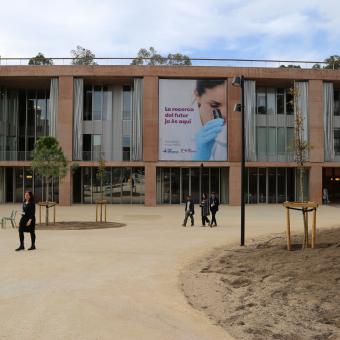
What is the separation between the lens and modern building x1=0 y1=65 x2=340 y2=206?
3909 cm

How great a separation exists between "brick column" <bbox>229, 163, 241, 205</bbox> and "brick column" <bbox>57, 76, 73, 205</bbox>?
12538 mm

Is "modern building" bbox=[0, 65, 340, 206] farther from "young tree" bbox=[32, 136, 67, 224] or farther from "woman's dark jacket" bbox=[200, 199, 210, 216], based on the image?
"woman's dark jacket" bbox=[200, 199, 210, 216]

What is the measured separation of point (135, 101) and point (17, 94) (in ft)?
36.8

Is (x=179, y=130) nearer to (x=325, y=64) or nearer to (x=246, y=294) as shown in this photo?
(x=325, y=64)

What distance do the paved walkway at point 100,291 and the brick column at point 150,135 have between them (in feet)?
76.5

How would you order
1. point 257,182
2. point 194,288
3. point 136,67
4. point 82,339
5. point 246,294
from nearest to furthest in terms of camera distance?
point 82,339, point 246,294, point 194,288, point 136,67, point 257,182

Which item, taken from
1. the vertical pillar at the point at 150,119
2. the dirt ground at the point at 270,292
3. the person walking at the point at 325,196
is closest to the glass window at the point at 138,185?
the vertical pillar at the point at 150,119

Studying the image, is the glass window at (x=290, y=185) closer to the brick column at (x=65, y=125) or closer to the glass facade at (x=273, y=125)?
the glass facade at (x=273, y=125)

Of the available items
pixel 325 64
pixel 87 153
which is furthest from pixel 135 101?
pixel 325 64

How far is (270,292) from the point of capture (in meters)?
7.95

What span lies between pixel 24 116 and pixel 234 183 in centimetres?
1898

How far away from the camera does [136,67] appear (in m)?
39.2

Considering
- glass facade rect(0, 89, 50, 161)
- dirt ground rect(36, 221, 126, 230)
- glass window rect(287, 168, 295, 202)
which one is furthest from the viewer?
glass facade rect(0, 89, 50, 161)

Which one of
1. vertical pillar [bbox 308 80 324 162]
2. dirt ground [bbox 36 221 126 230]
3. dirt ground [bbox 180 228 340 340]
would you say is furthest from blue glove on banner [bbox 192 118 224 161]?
dirt ground [bbox 180 228 340 340]
